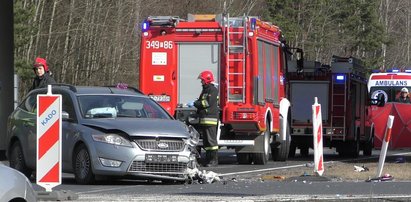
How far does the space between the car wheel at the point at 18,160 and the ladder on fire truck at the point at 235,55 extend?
21.0 ft

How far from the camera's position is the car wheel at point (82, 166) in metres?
15.6

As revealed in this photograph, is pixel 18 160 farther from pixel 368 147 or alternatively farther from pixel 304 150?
pixel 368 147

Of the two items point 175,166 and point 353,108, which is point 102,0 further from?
point 175,166

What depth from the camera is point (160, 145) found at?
15562 mm

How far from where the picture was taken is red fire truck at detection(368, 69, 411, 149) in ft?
90.5

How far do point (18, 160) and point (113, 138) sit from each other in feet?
7.42

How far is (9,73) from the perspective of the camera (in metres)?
25.3

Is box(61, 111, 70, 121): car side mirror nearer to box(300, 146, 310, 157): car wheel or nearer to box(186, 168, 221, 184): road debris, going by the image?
box(186, 168, 221, 184): road debris

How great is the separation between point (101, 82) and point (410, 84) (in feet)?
64.9

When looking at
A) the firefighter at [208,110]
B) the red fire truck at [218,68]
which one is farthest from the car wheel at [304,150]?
the firefighter at [208,110]

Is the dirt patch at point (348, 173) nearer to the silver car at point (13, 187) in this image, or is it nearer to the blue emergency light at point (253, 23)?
the blue emergency light at point (253, 23)

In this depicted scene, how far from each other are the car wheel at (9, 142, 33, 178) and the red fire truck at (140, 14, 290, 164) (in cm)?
569

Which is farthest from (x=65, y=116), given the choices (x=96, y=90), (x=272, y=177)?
(x=272, y=177)

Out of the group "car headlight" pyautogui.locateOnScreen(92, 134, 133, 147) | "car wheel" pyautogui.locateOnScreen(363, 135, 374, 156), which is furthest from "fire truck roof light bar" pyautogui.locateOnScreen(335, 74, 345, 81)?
"car headlight" pyautogui.locateOnScreen(92, 134, 133, 147)
